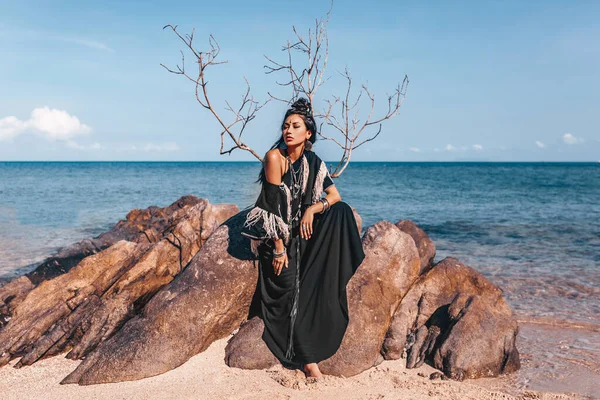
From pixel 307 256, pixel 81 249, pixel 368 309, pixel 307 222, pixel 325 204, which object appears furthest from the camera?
pixel 81 249

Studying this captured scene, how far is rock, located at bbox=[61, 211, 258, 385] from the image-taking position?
439 cm

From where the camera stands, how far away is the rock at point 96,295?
5.10 metres

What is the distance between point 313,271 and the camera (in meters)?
4.61

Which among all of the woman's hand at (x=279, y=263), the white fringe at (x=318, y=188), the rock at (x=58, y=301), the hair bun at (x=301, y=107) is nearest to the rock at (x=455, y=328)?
the woman's hand at (x=279, y=263)

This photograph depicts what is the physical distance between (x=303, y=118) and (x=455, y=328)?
2719 millimetres

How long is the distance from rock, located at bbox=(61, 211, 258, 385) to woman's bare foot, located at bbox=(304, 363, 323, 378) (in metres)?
0.96

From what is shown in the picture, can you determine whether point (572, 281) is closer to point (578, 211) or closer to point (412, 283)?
point (412, 283)

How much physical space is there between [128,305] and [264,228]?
83.3 inches

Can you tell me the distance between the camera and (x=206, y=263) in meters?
5.02

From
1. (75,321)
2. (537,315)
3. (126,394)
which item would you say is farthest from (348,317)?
(537,315)

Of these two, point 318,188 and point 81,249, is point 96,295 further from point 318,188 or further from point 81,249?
point 81,249

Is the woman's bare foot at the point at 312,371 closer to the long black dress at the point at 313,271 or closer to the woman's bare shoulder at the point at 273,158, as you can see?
the long black dress at the point at 313,271

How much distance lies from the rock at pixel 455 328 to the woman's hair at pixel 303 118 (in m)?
2.22

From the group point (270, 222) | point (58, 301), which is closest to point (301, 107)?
point (270, 222)
